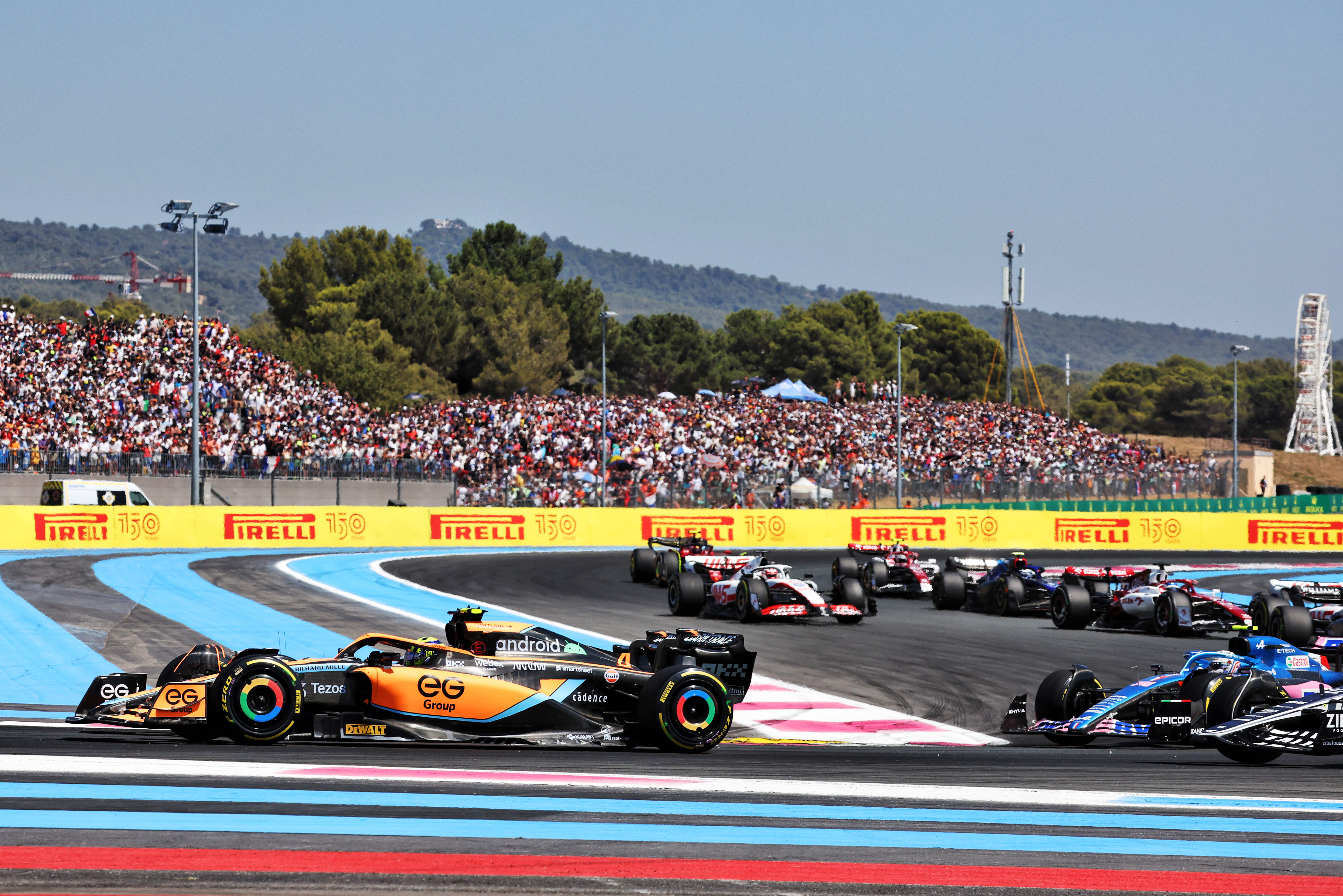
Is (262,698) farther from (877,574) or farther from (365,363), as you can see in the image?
(365,363)

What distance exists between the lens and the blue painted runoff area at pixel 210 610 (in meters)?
16.8

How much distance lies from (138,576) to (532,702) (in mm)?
17791

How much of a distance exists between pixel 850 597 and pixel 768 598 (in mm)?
1255

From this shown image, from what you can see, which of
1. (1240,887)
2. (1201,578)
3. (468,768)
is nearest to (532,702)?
(468,768)

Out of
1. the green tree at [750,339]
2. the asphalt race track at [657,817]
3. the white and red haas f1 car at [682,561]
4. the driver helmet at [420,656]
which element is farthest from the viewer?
the green tree at [750,339]

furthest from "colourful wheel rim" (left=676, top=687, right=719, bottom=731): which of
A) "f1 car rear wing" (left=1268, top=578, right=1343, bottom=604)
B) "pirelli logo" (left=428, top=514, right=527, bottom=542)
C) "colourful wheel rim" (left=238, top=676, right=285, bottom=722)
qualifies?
"pirelli logo" (left=428, top=514, right=527, bottom=542)

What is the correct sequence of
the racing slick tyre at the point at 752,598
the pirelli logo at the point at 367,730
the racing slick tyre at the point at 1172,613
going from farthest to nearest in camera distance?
the racing slick tyre at the point at 752,598
the racing slick tyre at the point at 1172,613
the pirelli logo at the point at 367,730

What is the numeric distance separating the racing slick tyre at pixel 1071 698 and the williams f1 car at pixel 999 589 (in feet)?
35.4

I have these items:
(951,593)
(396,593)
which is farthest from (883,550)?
(396,593)

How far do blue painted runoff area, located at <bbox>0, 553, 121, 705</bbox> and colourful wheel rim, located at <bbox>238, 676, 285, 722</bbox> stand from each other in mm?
4140

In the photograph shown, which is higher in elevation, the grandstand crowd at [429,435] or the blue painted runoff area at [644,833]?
the grandstand crowd at [429,435]

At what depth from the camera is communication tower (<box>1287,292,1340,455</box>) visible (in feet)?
366

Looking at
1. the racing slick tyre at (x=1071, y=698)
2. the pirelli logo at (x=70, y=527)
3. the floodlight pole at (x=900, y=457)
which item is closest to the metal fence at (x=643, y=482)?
the floodlight pole at (x=900, y=457)

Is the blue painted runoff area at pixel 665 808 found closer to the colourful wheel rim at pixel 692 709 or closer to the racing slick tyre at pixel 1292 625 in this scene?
the colourful wheel rim at pixel 692 709
